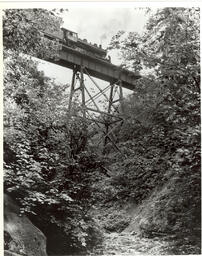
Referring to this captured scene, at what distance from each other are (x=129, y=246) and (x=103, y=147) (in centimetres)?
248

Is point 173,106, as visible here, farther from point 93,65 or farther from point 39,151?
point 93,65

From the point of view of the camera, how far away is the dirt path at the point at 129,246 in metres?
6.17

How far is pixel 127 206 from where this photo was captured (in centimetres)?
827

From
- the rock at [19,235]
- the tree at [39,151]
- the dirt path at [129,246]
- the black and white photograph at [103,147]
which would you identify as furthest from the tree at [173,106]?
the rock at [19,235]

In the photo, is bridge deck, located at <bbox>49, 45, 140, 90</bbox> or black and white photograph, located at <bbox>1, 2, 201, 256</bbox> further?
bridge deck, located at <bbox>49, 45, 140, 90</bbox>

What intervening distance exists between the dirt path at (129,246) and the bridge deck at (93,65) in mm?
4531

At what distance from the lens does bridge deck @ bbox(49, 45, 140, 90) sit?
34.3ft

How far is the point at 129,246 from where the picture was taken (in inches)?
260

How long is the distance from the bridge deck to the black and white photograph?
6.88ft

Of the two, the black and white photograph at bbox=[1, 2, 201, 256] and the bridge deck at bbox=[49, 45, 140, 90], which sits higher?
the bridge deck at bbox=[49, 45, 140, 90]

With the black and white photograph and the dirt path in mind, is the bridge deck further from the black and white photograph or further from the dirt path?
the dirt path

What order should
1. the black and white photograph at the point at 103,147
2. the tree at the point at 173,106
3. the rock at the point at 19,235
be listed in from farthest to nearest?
the tree at the point at 173,106 → the black and white photograph at the point at 103,147 → the rock at the point at 19,235

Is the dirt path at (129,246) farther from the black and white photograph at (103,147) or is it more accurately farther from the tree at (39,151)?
the tree at (39,151)

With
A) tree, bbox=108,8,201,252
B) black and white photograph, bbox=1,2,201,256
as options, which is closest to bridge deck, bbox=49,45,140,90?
black and white photograph, bbox=1,2,201,256
